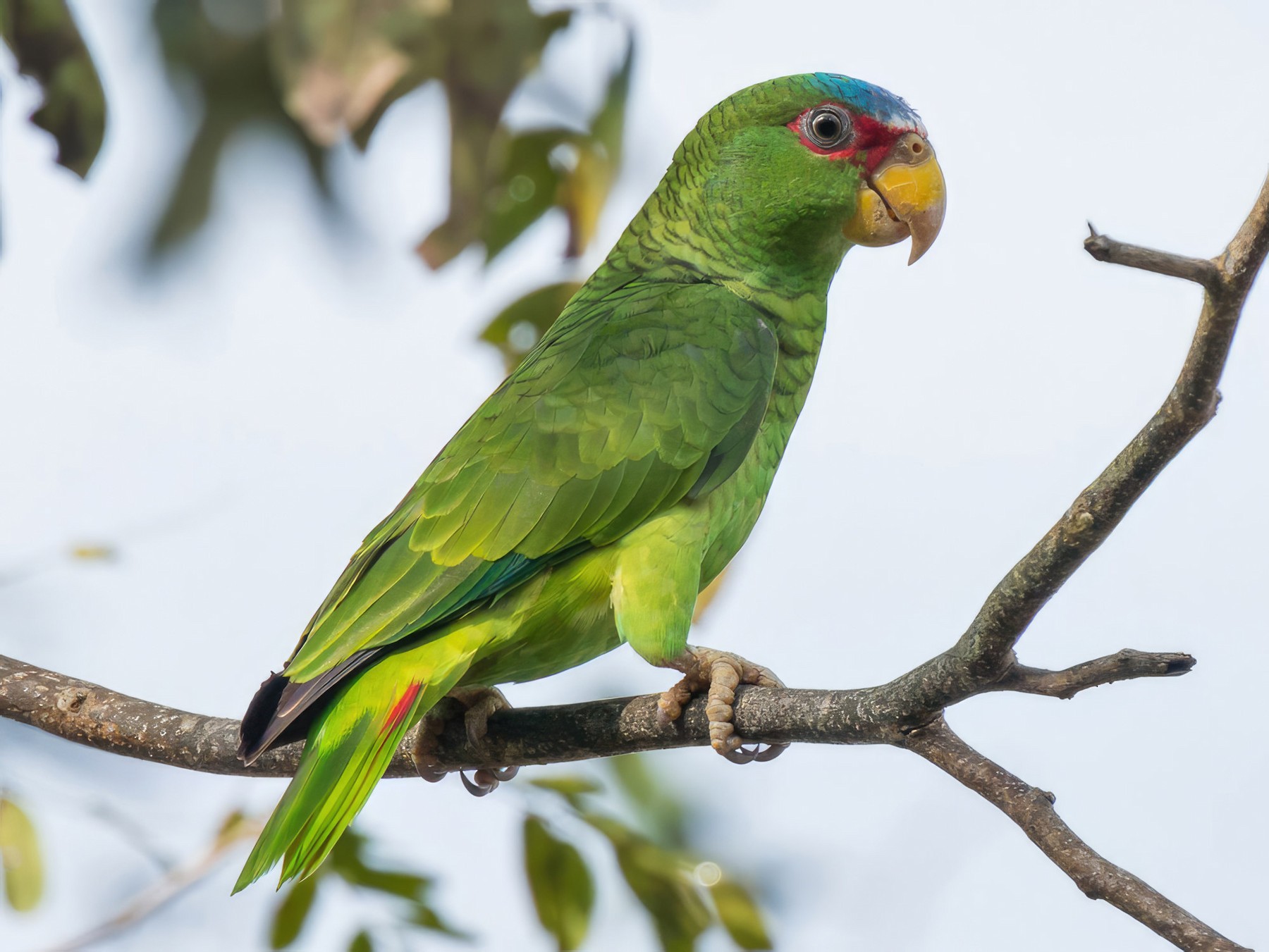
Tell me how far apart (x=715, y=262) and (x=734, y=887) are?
1134 millimetres

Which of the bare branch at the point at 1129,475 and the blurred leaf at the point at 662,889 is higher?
the bare branch at the point at 1129,475

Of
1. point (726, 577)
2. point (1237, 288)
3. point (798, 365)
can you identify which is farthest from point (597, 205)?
point (1237, 288)

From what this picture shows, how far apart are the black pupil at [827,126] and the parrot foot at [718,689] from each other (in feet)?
3.33

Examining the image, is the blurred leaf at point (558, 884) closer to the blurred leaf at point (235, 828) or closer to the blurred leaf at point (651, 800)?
the blurred leaf at point (651, 800)

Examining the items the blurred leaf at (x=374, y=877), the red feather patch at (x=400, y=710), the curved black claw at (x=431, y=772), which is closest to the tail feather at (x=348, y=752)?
the red feather patch at (x=400, y=710)

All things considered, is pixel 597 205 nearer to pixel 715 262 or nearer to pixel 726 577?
pixel 715 262

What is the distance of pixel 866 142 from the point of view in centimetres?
228

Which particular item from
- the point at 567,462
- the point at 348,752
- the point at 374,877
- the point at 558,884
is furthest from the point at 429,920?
the point at 567,462

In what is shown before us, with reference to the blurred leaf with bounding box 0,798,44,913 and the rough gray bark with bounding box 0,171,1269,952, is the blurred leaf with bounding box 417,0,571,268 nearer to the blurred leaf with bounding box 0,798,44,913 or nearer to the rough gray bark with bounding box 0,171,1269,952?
the rough gray bark with bounding box 0,171,1269,952

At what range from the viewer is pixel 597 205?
7.76 feet

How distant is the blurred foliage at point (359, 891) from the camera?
206 centimetres

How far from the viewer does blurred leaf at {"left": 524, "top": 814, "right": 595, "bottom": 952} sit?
6.70 ft

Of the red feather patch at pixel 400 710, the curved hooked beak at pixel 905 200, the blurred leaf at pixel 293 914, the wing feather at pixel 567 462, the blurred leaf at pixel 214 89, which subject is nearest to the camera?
the red feather patch at pixel 400 710

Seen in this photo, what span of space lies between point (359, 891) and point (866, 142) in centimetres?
162
